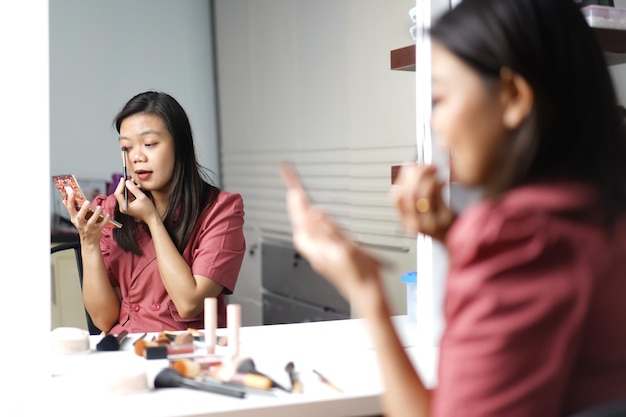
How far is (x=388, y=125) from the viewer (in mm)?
2199

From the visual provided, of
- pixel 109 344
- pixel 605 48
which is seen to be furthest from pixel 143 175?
pixel 605 48

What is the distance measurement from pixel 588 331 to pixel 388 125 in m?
1.66

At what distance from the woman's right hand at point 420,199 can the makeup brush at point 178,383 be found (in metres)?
0.31

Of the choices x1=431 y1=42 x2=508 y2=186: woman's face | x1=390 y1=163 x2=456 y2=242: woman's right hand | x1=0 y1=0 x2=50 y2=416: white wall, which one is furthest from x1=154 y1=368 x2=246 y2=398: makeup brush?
x1=431 y1=42 x2=508 y2=186: woman's face

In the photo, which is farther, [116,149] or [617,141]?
[116,149]

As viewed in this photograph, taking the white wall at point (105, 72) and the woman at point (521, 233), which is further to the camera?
the white wall at point (105, 72)

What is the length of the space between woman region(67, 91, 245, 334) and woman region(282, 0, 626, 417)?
888mm

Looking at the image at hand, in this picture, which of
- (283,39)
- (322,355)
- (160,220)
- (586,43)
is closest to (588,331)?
(586,43)

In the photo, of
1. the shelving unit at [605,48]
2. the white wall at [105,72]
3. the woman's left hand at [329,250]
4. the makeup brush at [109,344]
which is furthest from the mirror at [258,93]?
the woman's left hand at [329,250]

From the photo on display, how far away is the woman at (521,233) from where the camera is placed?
0.54m

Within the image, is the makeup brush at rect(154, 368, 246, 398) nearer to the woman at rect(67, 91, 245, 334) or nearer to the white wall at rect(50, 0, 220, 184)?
the woman at rect(67, 91, 245, 334)

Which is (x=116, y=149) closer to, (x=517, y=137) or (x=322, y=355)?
(x=322, y=355)

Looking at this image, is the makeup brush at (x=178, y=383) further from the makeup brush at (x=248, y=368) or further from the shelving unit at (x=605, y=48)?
the shelving unit at (x=605, y=48)

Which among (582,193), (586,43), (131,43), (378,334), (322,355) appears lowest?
(322,355)
